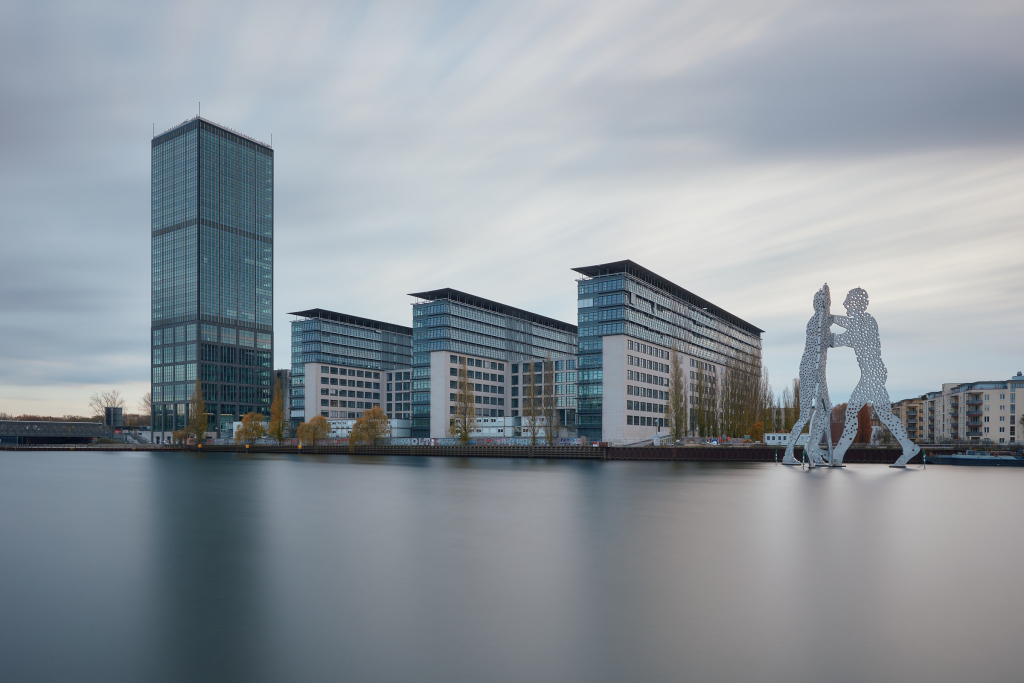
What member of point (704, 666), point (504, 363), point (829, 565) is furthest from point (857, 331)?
point (504, 363)

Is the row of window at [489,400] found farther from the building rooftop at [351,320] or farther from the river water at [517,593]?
the river water at [517,593]

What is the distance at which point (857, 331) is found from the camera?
63.6 m

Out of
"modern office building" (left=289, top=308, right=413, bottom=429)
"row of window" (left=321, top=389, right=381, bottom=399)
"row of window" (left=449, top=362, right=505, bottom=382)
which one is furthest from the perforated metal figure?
"row of window" (left=321, top=389, right=381, bottom=399)

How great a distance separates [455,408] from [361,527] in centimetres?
10298

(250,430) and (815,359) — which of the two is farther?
(250,430)

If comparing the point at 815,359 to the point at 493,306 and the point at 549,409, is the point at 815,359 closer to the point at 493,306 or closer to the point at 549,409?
the point at 549,409

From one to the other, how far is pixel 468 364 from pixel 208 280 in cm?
7924

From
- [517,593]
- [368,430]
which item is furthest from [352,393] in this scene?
[517,593]

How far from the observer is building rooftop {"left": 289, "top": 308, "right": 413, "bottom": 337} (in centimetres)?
15812

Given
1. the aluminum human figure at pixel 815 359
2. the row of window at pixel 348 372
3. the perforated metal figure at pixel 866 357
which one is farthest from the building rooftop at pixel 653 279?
the row of window at pixel 348 372

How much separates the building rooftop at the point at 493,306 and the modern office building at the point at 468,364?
0.62ft

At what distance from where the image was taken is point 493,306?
146000mm

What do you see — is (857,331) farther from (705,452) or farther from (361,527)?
(361,527)

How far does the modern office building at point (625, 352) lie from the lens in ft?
356
